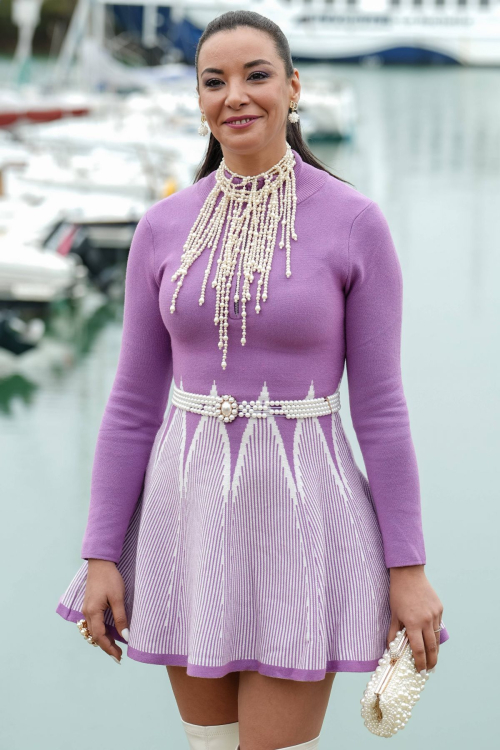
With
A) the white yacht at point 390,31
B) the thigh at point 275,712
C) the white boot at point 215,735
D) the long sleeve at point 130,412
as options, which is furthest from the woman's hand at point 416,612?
the white yacht at point 390,31

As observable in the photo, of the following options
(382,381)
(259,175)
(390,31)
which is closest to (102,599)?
(382,381)

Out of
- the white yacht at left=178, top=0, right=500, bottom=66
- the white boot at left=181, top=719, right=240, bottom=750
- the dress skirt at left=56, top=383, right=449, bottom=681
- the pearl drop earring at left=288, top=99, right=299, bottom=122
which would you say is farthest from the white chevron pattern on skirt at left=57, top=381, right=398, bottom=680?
the white yacht at left=178, top=0, right=500, bottom=66

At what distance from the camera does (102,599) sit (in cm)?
139

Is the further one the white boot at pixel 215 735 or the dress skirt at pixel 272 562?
the white boot at pixel 215 735

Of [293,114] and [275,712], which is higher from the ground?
[293,114]

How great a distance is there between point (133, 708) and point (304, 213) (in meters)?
1.49

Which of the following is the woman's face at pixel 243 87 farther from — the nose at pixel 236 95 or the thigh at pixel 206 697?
the thigh at pixel 206 697

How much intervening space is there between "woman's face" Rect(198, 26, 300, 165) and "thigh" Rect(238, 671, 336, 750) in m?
0.64

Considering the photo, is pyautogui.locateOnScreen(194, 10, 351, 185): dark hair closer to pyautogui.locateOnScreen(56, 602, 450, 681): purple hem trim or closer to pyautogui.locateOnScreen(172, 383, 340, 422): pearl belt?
pyautogui.locateOnScreen(172, 383, 340, 422): pearl belt

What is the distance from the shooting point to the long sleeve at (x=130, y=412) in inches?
55.2

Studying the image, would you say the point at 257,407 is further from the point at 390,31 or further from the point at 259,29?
the point at 390,31

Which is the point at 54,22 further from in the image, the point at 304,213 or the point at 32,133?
the point at 304,213

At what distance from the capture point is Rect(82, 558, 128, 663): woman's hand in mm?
1391

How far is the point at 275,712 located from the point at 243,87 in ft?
2.43
